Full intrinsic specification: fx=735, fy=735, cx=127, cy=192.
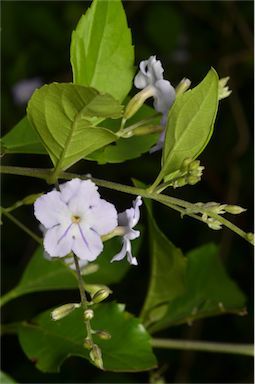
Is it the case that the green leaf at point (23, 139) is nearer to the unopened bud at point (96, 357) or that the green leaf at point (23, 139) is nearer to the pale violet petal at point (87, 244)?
the pale violet petal at point (87, 244)

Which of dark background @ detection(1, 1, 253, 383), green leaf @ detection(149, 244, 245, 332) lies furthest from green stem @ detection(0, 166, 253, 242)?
dark background @ detection(1, 1, 253, 383)

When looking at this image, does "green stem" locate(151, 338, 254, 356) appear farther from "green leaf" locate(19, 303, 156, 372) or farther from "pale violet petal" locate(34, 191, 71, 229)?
"pale violet petal" locate(34, 191, 71, 229)

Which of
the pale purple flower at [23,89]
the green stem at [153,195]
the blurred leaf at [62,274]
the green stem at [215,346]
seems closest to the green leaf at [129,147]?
the green stem at [153,195]

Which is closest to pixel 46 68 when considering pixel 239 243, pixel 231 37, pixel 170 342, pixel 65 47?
pixel 65 47

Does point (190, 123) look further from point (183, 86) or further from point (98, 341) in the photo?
point (98, 341)

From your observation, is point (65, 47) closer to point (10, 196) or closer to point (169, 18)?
point (169, 18)

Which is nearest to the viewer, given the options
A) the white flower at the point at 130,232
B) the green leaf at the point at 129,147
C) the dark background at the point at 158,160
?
the white flower at the point at 130,232
